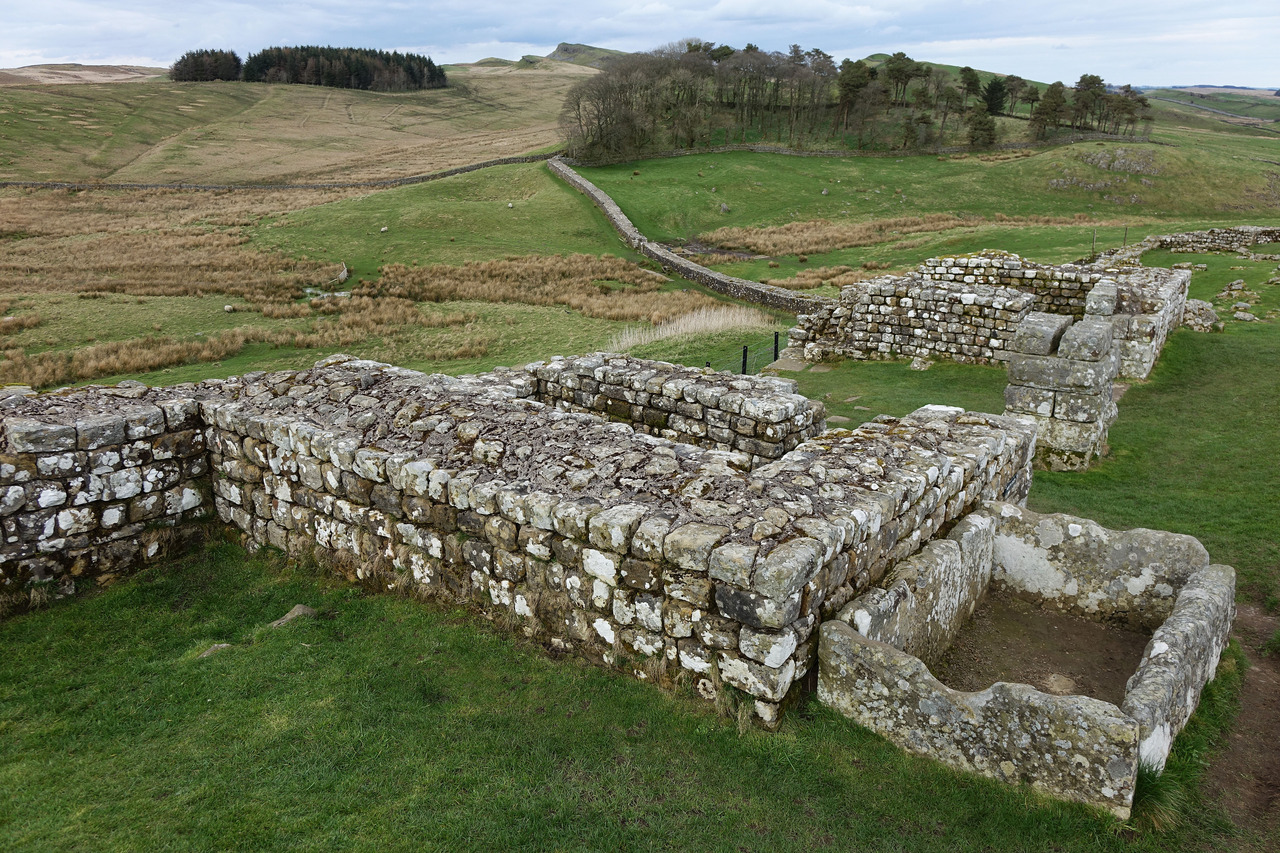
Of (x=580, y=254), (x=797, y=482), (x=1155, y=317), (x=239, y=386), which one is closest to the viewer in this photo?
(x=797, y=482)

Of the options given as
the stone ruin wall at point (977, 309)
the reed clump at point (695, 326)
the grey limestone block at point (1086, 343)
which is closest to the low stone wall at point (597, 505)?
the grey limestone block at point (1086, 343)

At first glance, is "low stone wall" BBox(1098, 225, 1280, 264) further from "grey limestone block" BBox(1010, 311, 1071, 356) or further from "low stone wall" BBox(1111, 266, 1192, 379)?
"grey limestone block" BBox(1010, 311, 1071, 356)

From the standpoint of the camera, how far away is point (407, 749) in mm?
4781

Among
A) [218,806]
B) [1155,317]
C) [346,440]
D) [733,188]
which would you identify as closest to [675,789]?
[218,806]

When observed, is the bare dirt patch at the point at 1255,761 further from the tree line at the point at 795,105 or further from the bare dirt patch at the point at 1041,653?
the tree line at the point at 795,105

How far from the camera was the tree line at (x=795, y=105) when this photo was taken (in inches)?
2662

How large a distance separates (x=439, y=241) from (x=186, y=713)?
41.1 metres

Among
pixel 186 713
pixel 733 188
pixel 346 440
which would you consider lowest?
pixel 186 713

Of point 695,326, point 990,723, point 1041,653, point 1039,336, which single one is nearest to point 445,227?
point 695,326

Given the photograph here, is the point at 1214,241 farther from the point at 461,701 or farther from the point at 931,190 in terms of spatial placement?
the point at 461,701

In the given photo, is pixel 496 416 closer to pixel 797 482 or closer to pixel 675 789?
pixel 797 482

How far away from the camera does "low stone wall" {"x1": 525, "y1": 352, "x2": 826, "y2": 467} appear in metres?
8.27

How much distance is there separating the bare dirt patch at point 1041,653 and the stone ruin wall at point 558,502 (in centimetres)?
92

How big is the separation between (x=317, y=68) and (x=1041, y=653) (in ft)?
519
